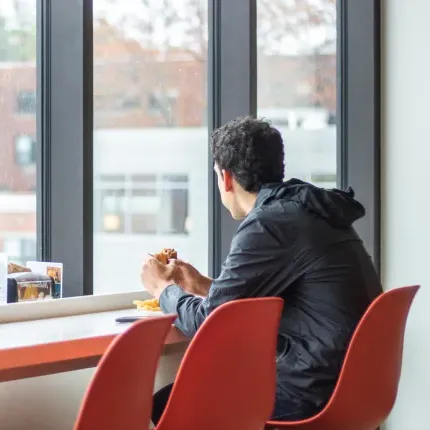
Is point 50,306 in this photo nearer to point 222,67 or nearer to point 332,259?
point 332,259

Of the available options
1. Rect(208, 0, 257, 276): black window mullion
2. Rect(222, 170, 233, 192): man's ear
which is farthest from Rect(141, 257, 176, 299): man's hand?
Rect(208, 0, 257, 276): black window mullion

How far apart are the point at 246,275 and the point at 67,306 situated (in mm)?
824

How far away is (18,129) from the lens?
2.82 meters

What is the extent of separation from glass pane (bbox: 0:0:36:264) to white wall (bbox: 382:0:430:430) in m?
1.74

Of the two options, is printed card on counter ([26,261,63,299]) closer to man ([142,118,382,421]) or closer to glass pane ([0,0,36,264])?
glass pane ([0,0,36,264])

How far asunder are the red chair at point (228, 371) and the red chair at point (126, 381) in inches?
4.0

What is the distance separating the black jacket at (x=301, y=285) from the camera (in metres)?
2.11

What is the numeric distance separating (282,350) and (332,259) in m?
0.29

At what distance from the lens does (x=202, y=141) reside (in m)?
3.35

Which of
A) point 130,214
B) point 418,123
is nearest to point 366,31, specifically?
point 418,123

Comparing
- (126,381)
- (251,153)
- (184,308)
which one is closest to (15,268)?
(184,308)

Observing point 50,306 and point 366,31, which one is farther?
point 366,31

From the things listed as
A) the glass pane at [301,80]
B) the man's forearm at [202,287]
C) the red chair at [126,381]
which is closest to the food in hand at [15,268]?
the man's forearm at [202,287]

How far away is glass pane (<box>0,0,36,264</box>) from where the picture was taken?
9.14 feet
